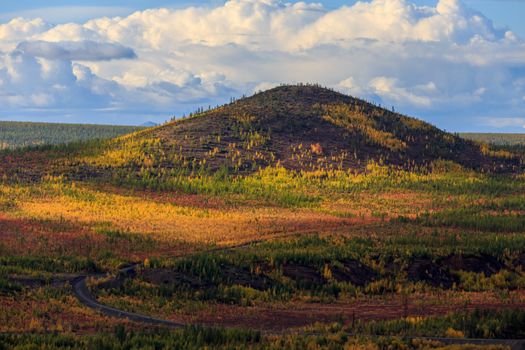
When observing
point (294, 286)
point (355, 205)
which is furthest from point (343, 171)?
point (294, 286)

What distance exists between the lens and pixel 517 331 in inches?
1481

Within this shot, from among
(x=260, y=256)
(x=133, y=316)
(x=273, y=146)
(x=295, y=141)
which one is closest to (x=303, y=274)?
(x=260, y=256)

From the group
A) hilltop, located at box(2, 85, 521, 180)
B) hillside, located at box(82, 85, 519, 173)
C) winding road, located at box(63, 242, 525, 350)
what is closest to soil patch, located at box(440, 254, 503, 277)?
winding road, located at box(63, 242, 525, 350)

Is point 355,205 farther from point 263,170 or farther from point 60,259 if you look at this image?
point 60,259

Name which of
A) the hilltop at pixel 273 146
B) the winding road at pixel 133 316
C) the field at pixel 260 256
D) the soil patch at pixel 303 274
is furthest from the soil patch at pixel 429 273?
Answer: the hilltop at pixel 273 146

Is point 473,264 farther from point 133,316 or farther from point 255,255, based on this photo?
point 133,316

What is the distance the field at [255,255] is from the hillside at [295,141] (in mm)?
1702

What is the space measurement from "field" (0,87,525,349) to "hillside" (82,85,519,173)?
5.58 feet

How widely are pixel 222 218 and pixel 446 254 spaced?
26.2 meters

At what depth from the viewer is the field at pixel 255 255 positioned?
37.9 meters

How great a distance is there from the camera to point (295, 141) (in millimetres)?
124625

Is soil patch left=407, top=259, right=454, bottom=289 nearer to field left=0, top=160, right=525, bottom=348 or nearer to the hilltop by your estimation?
field left=0, top=160, right=525, bottom=348

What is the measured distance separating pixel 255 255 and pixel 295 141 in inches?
2632

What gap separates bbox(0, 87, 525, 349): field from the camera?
37906 mm
